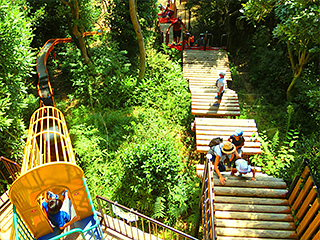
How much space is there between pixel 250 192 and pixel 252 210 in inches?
16.6

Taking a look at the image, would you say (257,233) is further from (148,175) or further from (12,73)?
(12,73)

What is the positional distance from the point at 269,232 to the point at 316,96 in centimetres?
496

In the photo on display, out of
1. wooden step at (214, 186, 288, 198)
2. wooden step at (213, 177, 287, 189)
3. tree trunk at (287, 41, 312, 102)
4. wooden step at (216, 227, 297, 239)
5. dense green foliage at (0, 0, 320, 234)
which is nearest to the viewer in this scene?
wooden step at (216, 227, 297, 239)

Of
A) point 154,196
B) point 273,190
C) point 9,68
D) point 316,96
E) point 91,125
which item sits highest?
point 9,68

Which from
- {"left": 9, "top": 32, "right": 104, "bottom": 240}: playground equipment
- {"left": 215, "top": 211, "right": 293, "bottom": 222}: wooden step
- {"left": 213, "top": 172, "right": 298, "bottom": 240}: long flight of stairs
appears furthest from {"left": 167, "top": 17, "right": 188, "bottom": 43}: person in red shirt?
{"left": 215, "top": 211, "right": 293, "bottom": 222}: wooden step

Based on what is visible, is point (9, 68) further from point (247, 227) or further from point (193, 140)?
point (247, 227)

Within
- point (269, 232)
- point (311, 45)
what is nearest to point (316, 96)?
point (311, 45)

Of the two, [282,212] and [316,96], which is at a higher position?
[316,96]

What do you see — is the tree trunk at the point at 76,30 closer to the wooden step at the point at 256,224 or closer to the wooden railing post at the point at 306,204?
the wooden step at the point at 256,224

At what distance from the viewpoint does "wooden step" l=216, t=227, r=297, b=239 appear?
440cm

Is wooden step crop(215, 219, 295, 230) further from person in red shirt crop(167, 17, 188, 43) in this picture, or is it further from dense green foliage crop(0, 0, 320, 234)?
person in red shirt crop(167, 17, 188, 43)

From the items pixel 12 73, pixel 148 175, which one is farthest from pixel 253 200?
pixel 12 73

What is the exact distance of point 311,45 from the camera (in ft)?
29.8

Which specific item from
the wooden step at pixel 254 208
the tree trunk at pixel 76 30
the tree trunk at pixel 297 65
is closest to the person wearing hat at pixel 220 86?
the tree trunk at pixel 297 65
